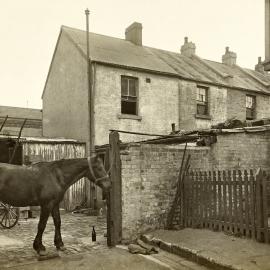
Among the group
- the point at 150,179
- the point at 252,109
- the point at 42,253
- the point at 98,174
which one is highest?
the point at 252,109

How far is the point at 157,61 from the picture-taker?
1964cm

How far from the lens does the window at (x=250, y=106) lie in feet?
72.1

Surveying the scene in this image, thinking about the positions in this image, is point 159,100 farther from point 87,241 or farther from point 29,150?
point 87,241

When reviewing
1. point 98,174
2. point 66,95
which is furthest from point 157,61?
point 98,174

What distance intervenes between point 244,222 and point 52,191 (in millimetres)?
4207

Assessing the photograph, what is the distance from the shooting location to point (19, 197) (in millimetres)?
7809

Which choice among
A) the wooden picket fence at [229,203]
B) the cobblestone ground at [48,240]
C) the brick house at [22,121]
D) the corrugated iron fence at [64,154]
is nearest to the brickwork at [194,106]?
the corrugated iron fence at [64,154]

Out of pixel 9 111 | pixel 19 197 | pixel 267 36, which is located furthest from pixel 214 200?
pixel 9 111

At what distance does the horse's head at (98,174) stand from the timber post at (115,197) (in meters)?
0.43

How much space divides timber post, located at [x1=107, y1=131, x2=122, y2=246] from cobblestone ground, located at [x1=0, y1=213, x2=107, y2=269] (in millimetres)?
437

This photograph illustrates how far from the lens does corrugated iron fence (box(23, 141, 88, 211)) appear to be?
15016mm

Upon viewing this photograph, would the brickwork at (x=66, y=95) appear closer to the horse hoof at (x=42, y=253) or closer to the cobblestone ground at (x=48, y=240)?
the cobblestone ground at (x=48, y=240)

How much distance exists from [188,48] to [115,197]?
1854cm

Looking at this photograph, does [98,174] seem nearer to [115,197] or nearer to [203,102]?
[115,197]
